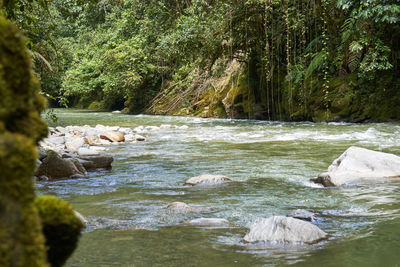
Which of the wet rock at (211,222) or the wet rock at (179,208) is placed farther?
the wet rock at (179,208)

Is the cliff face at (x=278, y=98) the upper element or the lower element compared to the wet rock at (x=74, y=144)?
upper

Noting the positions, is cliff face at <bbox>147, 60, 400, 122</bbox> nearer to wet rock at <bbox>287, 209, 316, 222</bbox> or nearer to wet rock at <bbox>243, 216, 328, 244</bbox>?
wet rock at <bbox>287, 209, 316, 222</bbox>

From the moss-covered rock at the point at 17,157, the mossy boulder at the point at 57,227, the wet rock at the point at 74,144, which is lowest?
the wet rock at the point at 74,144

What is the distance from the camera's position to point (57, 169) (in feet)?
23.9

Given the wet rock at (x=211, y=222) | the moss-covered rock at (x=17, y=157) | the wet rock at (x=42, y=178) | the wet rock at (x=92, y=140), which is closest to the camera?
the moss-covered rock at (x=17, y=157)

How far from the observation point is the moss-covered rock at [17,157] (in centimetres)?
117

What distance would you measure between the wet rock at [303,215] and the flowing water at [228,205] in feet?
0.39

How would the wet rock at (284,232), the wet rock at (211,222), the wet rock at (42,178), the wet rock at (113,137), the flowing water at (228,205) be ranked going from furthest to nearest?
the wet rock at (113,137) → the wet rock at (42,178) → the wet rock at (211,222) → the wet rock at (284,232) → the flowing water at (228,205)

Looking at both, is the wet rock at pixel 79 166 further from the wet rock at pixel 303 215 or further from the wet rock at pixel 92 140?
the wet rock at pixel 92 140

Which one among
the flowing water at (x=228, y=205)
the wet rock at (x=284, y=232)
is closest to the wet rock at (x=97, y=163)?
the flowing water at (x=228, y=205)

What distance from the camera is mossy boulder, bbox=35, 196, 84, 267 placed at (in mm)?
1552

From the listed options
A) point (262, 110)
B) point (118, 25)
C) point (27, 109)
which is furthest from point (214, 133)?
point (118, 25)

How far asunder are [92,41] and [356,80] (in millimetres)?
21945

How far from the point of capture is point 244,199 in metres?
5.38
